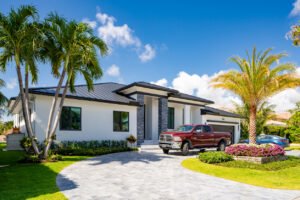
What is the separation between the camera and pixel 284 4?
46.6ft

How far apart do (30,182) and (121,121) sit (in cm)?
1144

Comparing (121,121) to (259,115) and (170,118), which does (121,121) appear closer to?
(170,118)

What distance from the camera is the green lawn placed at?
5523 mm

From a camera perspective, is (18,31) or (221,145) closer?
(18,31)

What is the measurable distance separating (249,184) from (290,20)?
12.3 meters

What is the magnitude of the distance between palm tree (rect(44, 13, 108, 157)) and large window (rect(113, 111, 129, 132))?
6.45 m

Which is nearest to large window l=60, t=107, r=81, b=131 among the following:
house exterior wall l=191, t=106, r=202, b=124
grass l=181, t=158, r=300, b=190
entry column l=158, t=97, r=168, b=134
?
entry column l=158, t=97, r=168, b=134

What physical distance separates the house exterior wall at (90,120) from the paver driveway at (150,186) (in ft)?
20.3

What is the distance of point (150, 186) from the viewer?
6.61 metres

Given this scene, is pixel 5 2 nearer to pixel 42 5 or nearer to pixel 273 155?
pixel 42 5

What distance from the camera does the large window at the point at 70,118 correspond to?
14984 millimetres

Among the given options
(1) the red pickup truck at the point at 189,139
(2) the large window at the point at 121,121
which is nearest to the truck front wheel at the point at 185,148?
(1) the red pickup truck at the point at 189,139

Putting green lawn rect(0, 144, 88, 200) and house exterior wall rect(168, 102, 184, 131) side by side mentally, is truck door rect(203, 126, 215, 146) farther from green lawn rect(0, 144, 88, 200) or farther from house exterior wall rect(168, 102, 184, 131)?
green lawn rect(0, 144, 88, 200)

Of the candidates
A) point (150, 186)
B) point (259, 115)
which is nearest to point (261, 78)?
point (150, 186)
